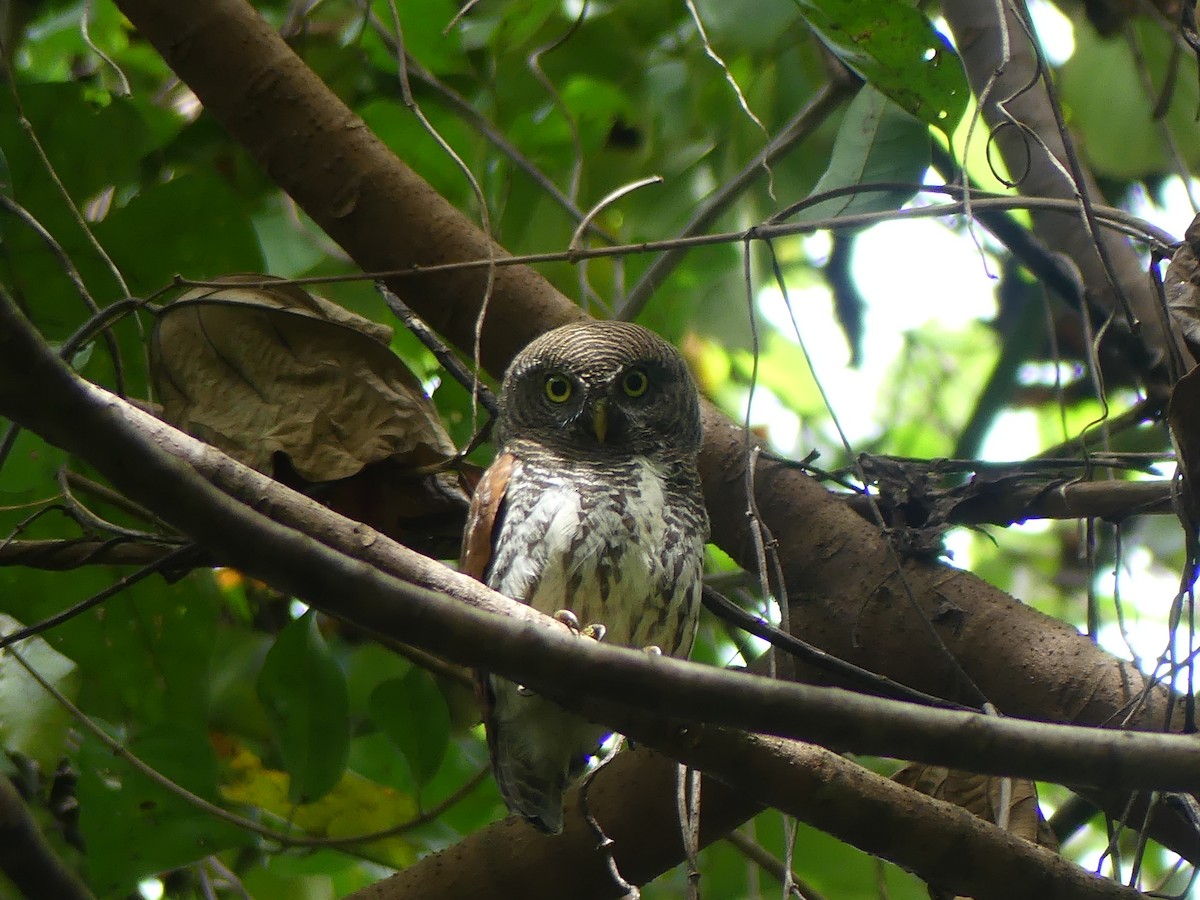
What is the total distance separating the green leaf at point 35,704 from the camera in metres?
2.30

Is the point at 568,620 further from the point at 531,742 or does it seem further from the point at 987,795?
the point at 987,795

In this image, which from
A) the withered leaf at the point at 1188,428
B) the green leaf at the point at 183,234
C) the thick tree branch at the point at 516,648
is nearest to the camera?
the thick tree branch at the point at 516,648

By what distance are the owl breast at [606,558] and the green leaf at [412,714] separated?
0.91 ft

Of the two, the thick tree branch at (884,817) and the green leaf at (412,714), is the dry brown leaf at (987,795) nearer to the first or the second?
the thick tree branch at (884,817)

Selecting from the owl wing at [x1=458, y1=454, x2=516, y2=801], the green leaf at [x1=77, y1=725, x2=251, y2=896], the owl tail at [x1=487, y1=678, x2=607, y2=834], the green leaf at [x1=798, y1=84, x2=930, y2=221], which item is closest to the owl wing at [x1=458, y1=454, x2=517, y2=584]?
the owl wing at [x1=458, y1=454, x2=516, y2=801]

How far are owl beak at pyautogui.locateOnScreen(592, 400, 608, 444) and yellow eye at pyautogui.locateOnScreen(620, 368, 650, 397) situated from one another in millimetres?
85

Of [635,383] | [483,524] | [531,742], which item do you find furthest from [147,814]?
[635,383]

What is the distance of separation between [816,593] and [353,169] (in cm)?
136

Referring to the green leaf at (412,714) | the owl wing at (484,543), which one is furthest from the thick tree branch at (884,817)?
the green leaf at (412,714)

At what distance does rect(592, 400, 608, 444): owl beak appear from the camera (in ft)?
8.75

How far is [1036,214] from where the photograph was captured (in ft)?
10.9

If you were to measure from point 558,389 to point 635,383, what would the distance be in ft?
0.62

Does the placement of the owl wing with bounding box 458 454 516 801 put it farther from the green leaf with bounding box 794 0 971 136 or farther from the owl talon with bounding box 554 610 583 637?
the green leaf with bounding box 794 0 971 136

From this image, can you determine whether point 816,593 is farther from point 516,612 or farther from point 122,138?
point 122,138
